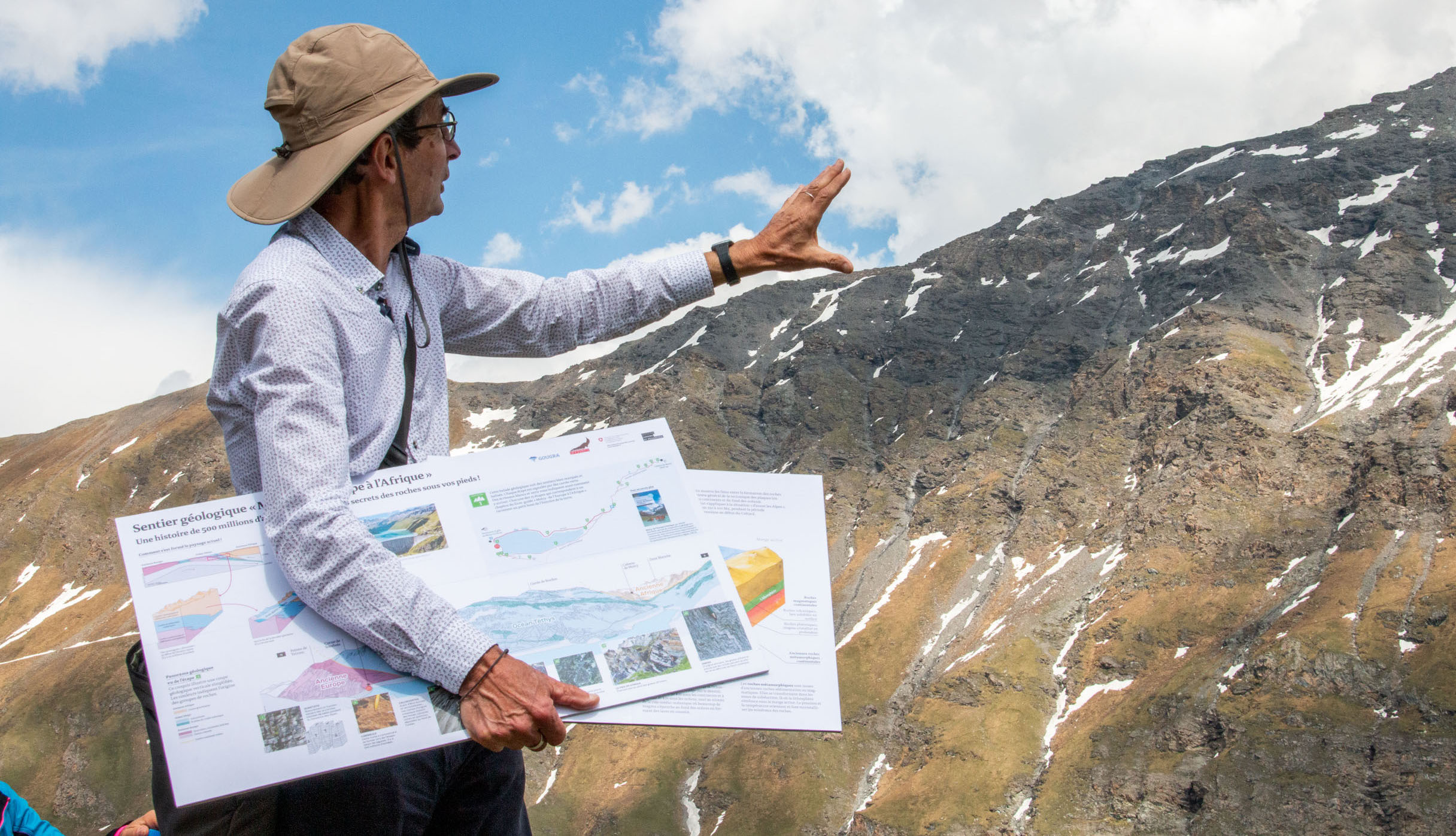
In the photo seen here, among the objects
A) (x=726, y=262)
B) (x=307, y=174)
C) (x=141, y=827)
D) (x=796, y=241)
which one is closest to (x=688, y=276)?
(x=726, y=262)

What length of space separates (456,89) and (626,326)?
131cm

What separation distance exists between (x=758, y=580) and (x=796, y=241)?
4.86ft

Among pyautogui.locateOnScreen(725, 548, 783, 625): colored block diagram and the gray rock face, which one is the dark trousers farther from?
the gray rock face

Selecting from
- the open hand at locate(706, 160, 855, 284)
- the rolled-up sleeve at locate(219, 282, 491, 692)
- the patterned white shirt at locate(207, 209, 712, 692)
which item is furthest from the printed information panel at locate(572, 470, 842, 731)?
the open hand at locate(706, 160, 855, 284)

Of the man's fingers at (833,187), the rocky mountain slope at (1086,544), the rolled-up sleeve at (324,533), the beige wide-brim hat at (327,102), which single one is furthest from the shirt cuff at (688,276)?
the rocky mountain slope at (1086,544)

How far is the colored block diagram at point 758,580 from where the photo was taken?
3750mm

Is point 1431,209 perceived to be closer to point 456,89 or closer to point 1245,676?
point 1245,676

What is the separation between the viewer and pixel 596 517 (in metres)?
3.68

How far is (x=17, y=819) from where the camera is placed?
6.05 metres

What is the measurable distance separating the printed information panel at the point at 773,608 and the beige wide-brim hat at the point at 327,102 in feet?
5.60

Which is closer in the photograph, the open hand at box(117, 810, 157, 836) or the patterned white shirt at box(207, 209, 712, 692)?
the patterned white shirt at box(207, 209, 712, 692)

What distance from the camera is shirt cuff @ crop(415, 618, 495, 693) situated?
3.09 m

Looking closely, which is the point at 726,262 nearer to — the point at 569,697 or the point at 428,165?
the point at 428,165

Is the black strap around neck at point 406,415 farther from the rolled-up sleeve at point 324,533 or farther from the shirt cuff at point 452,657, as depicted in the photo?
the shirt cuff at point 452,657
